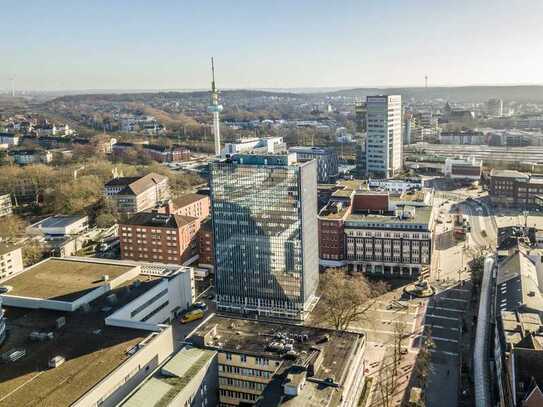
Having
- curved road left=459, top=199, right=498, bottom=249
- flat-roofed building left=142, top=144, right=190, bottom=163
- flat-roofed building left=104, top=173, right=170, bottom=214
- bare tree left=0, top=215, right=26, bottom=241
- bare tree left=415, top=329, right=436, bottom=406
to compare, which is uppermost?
flat-roofed building left=142, top=144, right=190, bottom=163

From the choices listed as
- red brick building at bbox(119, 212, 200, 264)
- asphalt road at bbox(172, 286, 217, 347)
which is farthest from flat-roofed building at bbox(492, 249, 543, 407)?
red brick building at bbox(119, 212, 200, 264)

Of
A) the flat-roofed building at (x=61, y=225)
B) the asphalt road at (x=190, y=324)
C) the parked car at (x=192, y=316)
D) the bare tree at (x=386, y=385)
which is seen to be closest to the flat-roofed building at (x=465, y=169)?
the asphalt road at (x=190, y=324)

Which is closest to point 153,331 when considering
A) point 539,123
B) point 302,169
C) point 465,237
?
point 302,169

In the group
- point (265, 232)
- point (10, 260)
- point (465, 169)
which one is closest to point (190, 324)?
point (265, 232)

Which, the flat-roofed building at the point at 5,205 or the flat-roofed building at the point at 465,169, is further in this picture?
the flat-roofed building at the point at 465,169

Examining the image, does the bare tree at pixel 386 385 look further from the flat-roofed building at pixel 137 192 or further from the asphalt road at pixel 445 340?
the flat-roofed building at pixel 137 192

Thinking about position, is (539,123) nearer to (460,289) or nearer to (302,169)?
(460,289)

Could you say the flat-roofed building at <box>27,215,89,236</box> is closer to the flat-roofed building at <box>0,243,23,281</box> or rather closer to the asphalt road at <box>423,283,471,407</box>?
the flat-roofed building at <box>0,243,23,281</box>
